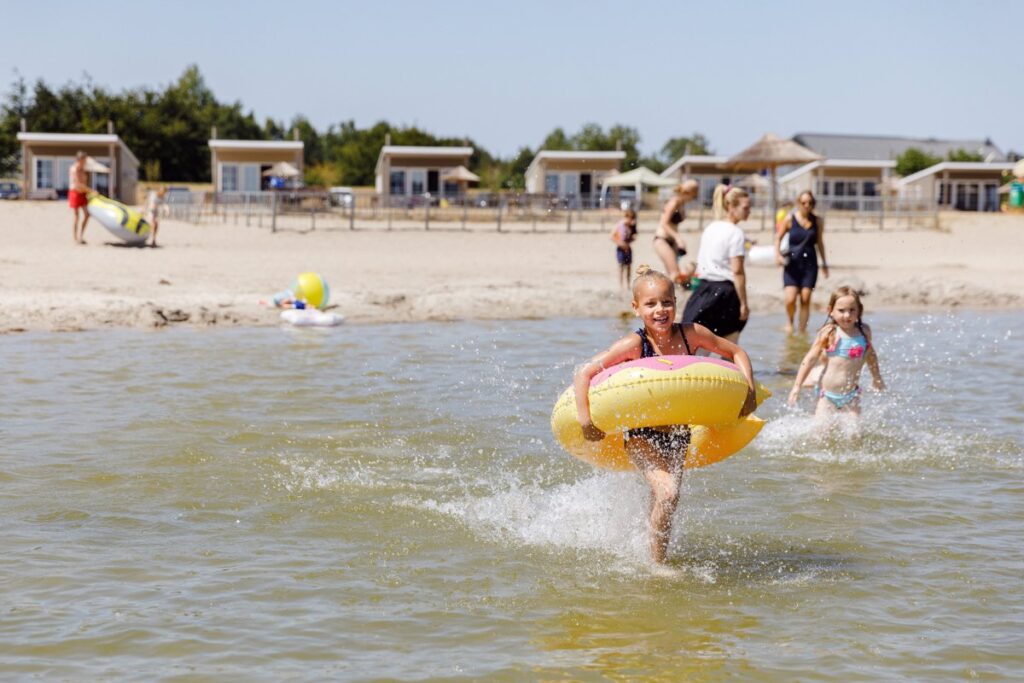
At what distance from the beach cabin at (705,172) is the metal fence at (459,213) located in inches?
601

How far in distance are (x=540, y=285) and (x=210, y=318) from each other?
5.18m

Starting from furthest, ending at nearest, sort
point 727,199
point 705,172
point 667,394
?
point 705,172, point 727,199, point 667,394

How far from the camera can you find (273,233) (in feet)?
82.2

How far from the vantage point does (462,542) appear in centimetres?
548

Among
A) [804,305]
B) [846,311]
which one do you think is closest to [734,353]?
[846,311]

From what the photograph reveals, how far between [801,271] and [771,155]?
908 inches

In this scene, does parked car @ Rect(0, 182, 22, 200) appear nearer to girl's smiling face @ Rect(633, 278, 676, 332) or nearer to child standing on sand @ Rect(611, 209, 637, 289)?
child standing on sand @ Rect(611, 209, 637, 289)

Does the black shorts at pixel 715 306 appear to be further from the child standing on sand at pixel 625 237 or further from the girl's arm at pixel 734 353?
the child standing on sand at pixel 625 237

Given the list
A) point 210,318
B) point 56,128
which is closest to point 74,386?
point 210,318

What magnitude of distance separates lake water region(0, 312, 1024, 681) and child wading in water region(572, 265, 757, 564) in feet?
1.13

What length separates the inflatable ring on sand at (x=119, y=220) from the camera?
19.7 m

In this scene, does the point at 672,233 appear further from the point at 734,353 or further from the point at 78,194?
the point at 78,194

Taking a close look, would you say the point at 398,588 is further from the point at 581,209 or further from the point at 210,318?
the point at 581,209

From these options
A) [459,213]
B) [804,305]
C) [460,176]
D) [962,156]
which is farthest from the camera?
[962,156]
